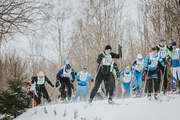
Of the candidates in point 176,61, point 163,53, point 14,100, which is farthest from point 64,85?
point 176,61

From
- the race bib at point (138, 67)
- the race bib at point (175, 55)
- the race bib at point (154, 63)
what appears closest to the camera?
the race bib at point (154, 63)

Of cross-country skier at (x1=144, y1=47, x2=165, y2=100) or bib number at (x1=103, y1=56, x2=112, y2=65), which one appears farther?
cross-country skier at (x1=144, y1=47, x2=165, y2=100)

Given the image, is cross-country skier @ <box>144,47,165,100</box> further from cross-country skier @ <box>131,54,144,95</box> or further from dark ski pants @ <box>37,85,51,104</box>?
dark ski pants @ <box>37,85,51,104</box>

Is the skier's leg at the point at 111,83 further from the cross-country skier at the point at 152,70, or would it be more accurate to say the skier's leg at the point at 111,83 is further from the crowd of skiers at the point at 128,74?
the cross-country skier at the point at 152,70

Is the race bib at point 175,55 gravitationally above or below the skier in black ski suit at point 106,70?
above

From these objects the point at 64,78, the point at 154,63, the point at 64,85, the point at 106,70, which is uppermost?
the point at 154,63

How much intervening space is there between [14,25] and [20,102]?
17.4 feet

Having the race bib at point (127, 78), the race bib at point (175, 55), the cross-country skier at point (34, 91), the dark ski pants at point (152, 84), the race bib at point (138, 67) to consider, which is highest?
the race bib at point (175, 55)

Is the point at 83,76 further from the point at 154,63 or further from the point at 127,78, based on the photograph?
A: the point at 154,63

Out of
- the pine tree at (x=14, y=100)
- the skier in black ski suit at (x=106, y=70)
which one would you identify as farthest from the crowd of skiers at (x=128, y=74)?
the pine tree at (x=14, y=100)

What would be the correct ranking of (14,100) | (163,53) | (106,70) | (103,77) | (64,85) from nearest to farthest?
(106,70) → (103,77) → (163,53) → (14,100) → (64,85)

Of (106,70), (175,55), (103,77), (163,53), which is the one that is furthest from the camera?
(175,55)

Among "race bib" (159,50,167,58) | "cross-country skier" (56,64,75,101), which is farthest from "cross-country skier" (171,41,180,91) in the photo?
"cross-country skier" (56,64,75,101)

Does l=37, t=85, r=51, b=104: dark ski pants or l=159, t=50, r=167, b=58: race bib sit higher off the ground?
l=159, t=50, r=167, b=58: race bib
